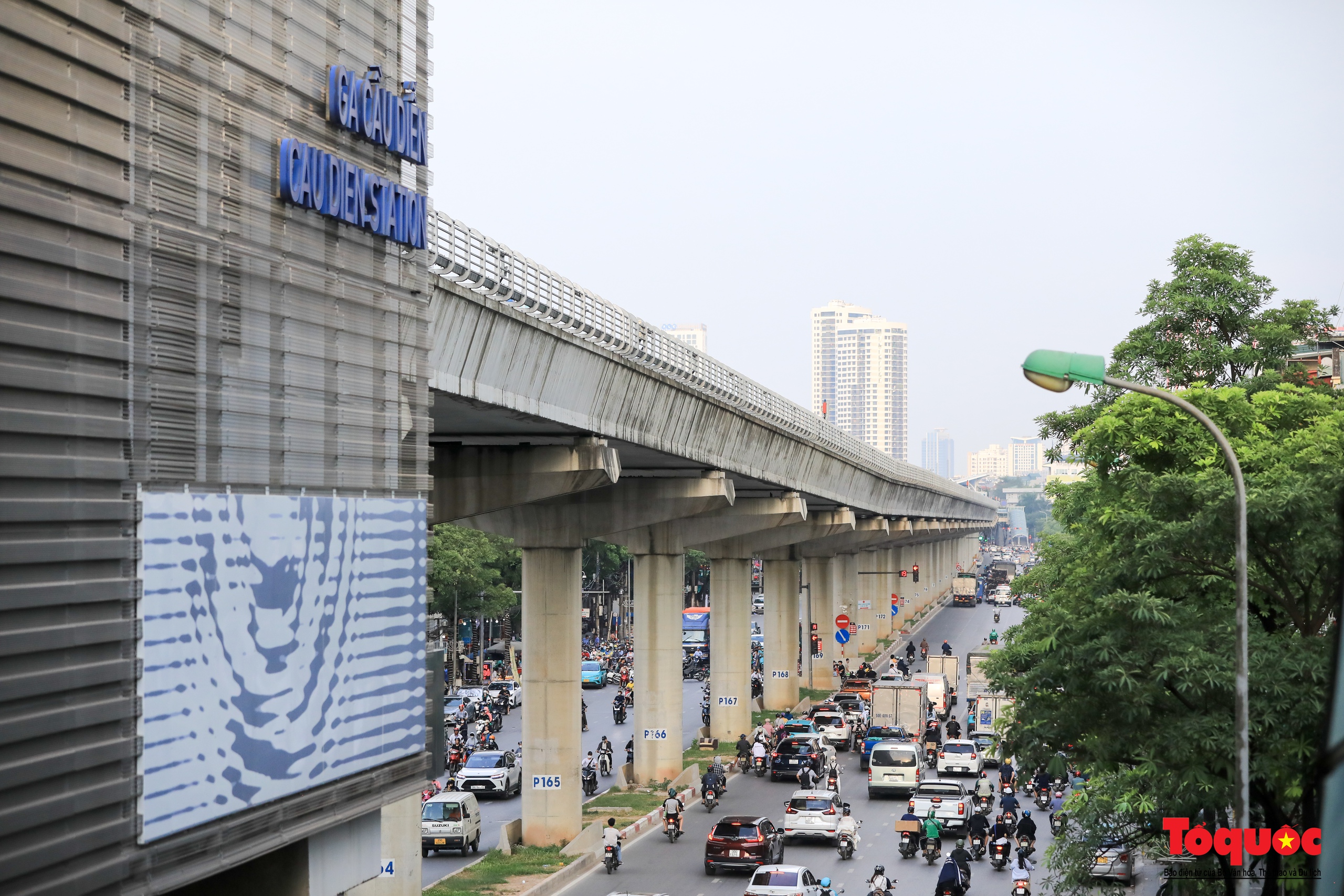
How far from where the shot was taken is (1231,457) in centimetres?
1545

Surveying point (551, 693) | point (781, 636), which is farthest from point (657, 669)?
point (781, 636)

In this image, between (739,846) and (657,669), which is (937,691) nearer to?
(657,669)

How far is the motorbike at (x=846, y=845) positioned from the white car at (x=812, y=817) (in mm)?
1063

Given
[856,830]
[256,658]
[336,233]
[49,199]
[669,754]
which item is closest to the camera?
[49,199]

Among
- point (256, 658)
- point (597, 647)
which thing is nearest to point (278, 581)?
point (256, 658)

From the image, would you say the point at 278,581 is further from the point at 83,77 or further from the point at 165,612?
the point at 83,77

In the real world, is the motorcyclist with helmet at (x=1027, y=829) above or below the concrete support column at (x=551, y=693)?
below

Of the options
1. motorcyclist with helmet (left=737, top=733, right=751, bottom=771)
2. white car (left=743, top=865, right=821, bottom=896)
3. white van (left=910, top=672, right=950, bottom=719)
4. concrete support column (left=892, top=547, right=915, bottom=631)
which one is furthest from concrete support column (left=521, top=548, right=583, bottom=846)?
concrete support column (left=892, top=547, right=915, bottom=631)

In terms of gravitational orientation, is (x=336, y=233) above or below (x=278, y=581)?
above

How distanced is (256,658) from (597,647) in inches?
3339

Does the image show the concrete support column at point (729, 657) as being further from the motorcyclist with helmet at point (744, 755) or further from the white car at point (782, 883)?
the white car at point (782, 883)

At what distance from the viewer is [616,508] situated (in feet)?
136

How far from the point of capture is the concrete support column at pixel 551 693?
3744 centimetres

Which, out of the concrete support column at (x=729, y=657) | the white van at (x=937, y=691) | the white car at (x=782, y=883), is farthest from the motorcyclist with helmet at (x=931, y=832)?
the white van at (x=937, y=691)
